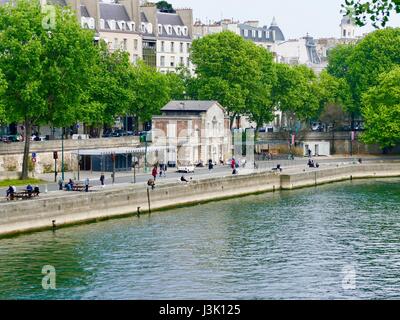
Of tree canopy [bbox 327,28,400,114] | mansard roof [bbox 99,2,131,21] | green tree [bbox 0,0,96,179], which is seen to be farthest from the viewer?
mansard roof [bbox 99,2,131,21]

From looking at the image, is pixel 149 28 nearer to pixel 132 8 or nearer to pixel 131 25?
pixel 132 8

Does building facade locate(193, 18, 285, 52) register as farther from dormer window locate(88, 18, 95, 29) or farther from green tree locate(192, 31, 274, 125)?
green tree locate(192, 31, 274, 125)

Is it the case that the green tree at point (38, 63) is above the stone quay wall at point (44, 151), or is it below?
above

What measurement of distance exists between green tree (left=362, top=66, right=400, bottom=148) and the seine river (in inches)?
1626

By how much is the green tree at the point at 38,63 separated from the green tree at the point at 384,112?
4795 centimetres

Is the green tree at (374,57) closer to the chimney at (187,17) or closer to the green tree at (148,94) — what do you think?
the chimney at (187,17)

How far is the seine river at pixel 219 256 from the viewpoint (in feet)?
161

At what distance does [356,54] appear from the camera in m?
144

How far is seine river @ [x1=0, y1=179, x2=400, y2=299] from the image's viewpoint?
49219 mm

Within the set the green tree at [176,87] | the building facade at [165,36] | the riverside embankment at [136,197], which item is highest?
the building facade at [165,36]

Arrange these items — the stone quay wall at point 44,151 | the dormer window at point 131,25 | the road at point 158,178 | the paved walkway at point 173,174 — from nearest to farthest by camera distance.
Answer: the paved walkway at point 173,174, the road at point 158,178, the stone quay wall at point 44,151, the dormer window at point 131,25

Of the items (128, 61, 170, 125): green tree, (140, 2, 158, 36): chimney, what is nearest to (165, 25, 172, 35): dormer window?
(140, 2, 158, 36): chimney

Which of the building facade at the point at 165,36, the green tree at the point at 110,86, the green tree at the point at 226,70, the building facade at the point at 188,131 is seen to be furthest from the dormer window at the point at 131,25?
the building facade at the point at 188,131

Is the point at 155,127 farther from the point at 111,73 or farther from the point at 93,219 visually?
the point at 93,219
